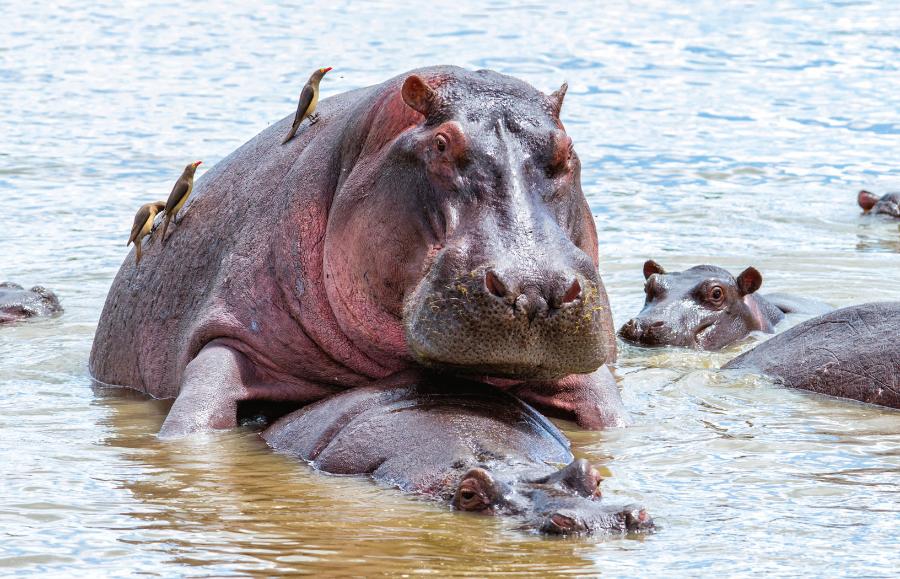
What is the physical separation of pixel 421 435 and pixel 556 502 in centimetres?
83

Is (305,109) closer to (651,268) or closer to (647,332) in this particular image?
(647,332)

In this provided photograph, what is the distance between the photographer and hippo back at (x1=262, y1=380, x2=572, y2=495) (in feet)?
18.9

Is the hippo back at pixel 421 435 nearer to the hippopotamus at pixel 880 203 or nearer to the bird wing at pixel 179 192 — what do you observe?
the bird wing at pixel 179 192

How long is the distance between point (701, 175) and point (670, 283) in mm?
5998

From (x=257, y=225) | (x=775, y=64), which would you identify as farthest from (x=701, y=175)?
(x=257, y=225)

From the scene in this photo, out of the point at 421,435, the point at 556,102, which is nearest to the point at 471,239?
the point at 421,435

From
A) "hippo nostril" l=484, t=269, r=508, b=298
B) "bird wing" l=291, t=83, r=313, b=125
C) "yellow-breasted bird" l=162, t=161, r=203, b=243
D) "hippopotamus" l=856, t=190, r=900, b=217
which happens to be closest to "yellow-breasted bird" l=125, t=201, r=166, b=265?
"yellow-breasted bird" l=162, t=161, r=203, b=243

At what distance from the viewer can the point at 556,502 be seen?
17.2ft

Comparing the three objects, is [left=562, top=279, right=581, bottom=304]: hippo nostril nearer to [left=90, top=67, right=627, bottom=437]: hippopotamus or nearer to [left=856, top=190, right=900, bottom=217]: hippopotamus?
[left=90, top=67, right=627, bottom=437]: hippopotamus

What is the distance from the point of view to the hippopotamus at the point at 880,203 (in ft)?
45.0

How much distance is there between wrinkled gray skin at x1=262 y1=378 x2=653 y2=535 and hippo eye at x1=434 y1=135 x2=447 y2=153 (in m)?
0.87

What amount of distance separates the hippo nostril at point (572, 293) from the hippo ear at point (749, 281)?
13.9 feet

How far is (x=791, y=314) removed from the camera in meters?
10.6

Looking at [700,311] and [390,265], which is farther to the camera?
[700,311]
